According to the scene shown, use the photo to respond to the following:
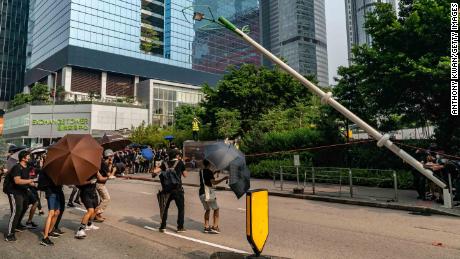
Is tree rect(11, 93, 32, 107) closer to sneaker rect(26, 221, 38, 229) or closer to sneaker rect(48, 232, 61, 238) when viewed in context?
sneaker rect(26, 221, 38, 229)

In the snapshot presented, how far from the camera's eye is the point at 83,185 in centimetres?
724

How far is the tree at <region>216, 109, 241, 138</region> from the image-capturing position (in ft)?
96.8

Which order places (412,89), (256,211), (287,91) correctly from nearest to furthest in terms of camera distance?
(256,211) → (412,89) → (287,91)

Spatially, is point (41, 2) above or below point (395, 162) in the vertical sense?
above

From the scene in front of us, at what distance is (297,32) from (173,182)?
553 feet

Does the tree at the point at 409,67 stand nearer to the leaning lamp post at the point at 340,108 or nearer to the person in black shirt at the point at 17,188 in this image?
the leaning lamp post at the point at 340,108

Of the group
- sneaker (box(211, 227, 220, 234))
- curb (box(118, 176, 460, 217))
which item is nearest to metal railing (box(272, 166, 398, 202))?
curb (box(118, 176, 460, 217))

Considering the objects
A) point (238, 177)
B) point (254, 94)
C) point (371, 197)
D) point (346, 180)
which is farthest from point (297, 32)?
point (238, 177)

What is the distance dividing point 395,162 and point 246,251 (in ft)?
43.0

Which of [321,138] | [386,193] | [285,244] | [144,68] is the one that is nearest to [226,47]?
[144,68]

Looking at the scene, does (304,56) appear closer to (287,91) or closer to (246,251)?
(287,91)

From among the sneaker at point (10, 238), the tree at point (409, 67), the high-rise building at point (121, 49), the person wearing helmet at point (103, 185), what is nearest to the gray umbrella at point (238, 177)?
the person wearing helmet at point (103, 185)

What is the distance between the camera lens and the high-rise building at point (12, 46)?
336ft

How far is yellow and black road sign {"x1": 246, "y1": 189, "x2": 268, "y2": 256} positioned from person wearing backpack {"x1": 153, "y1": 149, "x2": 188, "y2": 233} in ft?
8.13
